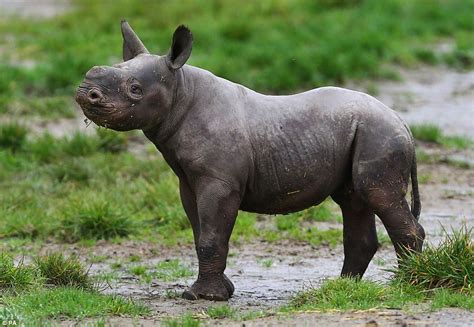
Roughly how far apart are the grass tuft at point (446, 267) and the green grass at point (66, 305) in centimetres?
178

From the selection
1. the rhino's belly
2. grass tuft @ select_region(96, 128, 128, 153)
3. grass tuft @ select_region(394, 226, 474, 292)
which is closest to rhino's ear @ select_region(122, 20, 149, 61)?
the rhino's belly

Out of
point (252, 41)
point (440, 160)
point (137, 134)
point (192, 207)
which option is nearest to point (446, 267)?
point (192, 207)

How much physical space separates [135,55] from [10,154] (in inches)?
198

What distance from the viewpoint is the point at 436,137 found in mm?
13867

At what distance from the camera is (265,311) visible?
25.6 feet

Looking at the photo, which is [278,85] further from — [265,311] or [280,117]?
[265,311]

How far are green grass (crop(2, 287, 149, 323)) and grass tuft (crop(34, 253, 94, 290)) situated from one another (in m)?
0.43

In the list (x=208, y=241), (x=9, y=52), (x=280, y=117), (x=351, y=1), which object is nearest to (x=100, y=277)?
(x=208, y=241)

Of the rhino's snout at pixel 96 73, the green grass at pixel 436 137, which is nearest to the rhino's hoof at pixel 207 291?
the rhino's snout at pixel 96 73

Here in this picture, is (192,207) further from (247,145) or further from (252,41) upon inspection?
(252,41)

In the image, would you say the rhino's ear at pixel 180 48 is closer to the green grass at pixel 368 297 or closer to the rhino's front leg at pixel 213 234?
the rhino's front leg at pixel 213 234

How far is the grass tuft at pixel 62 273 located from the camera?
28.2 ft

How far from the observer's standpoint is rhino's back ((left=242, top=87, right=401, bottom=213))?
8.52m

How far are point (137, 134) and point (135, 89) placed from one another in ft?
19.4
